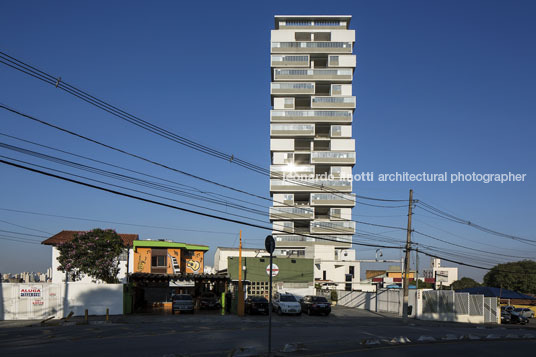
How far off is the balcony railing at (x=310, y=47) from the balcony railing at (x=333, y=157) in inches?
852

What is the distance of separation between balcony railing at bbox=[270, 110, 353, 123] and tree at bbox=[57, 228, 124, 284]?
58.1 meters

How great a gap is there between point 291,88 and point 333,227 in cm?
2991

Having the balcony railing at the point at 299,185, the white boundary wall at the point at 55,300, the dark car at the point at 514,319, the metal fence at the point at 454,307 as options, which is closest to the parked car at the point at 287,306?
the metal fence at the point at 454,307

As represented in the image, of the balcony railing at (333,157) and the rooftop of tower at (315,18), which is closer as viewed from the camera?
the balcony railing at (333,157)

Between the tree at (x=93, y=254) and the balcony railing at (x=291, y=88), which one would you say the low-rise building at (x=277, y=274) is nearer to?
the tree at (x=93, y=254)

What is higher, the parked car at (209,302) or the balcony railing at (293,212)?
the balcony railing at (293,212)

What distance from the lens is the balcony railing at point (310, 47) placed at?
100 m

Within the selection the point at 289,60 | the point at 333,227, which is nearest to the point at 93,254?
the point at 333,227

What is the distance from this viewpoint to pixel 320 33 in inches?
4048

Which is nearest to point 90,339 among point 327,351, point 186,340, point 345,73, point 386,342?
point 186,340

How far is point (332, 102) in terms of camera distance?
326 ft

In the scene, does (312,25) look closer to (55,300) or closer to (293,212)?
(293,212)

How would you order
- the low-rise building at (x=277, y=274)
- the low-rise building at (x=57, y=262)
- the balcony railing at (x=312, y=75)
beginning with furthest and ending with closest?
the balcony railing at (x=312, y=75) < the low-rise building at (x=57, y=262) < the low-rise building at (x=277, y=274)

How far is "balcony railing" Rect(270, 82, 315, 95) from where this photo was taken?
99125 mm
